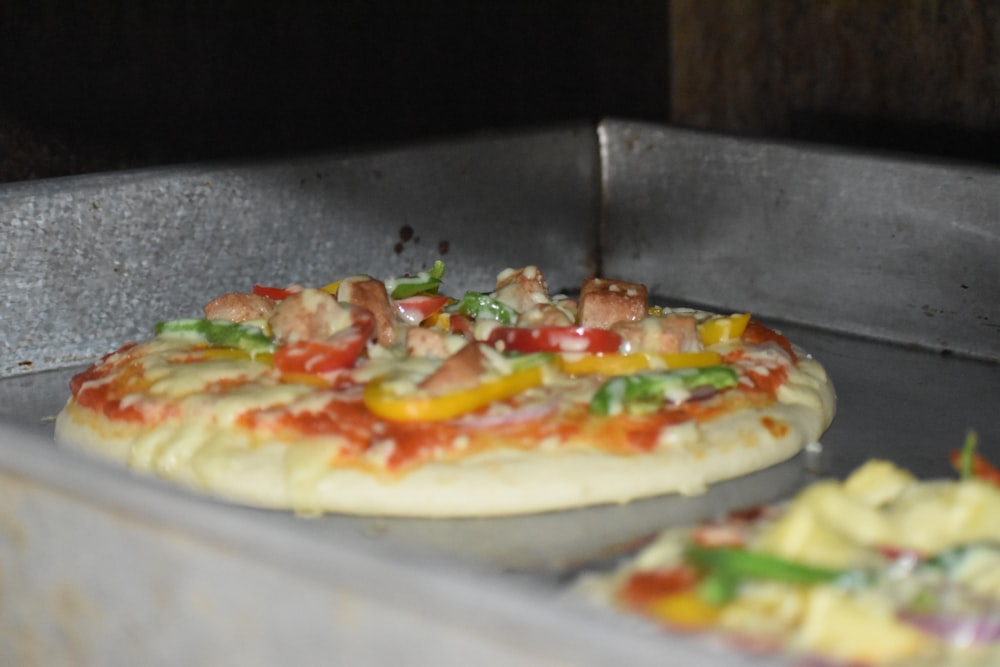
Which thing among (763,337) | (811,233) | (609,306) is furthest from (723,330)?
(811,233)

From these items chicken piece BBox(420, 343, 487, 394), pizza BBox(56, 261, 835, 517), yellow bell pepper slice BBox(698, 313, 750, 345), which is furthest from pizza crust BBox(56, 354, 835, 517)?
yellow bell pepper slice BBox(698, 313, 750, 345)

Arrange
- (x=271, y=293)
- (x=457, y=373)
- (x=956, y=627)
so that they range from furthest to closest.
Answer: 1. (x=271, y=293)
2. (x=457, y=373)
3. (x=956, y=627)

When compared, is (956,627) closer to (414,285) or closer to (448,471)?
(448,471)

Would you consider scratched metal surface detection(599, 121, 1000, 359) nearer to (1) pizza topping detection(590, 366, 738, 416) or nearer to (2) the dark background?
(2) the dark background

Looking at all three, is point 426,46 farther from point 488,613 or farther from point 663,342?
point 488,613

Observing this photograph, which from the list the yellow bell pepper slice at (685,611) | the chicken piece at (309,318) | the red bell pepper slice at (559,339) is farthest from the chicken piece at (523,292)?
the yellow bell pepper slice at (685,611)

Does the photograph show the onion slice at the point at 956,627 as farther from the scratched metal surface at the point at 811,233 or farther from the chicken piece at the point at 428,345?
the scratched metal surface at the point at 811,233
